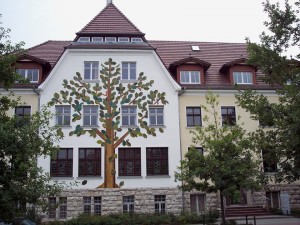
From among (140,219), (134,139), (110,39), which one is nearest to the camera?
(140,219)

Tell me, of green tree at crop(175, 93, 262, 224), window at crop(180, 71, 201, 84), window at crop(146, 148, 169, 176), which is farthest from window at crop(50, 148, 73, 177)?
window at crop(180, 71, 201, 84)

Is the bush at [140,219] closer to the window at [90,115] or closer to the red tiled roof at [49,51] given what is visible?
the window at [90,115]

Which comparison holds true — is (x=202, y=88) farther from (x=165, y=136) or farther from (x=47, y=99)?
(x=47, y=99)

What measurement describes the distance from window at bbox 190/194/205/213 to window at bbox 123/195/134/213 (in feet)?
14.0

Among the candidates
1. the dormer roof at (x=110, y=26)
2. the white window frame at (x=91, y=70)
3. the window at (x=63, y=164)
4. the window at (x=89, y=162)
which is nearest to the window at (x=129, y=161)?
the window at (x=89, y=162)

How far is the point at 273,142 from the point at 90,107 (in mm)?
14531

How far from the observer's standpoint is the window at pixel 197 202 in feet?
85.1

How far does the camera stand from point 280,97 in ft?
51.2

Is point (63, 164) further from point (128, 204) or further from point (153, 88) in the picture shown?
point (153, 88)

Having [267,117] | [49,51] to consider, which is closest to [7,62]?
[267,117]

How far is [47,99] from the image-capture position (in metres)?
26.1

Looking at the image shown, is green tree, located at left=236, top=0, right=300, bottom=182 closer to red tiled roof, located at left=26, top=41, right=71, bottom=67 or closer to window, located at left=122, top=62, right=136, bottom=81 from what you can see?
window, located at left=122, top=62, right=136, bottom=81

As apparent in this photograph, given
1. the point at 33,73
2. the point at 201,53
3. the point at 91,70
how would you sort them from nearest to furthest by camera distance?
the point at 91,70
the point at 33,73
the point at 201,53

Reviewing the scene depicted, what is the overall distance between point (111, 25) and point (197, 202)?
15.0m
